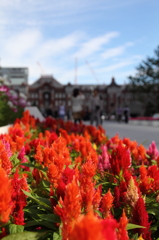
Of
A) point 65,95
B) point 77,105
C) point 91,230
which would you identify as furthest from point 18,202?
point 65,95

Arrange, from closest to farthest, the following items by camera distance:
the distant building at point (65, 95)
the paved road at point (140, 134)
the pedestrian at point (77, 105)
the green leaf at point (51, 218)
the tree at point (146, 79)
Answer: the green leaf at point (51, 218) → the paved road at point (140, 134) → the pedestrian at point (77, 105) → the tree at point (146, 79) → the distant building at point (65, 95)

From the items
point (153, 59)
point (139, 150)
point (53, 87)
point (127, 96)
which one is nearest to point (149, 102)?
point (153, 59)

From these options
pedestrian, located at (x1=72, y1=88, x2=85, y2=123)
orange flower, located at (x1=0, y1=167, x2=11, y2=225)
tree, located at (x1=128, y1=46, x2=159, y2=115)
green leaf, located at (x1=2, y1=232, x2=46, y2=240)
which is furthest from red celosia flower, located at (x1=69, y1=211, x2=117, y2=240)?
tree, located at (x1=128, y1=46, x2=159, y2=115)

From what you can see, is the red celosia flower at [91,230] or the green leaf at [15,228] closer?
the red celosia flower at [91,230]

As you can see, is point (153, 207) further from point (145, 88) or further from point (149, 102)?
point (149, 102)

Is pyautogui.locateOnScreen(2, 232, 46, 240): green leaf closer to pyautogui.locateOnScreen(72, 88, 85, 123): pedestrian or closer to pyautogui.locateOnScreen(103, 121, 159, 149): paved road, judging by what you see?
pyautogui.locateOnScreen(103, 121, 159, 149): paved road

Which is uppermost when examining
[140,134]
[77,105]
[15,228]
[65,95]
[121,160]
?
[65,95]

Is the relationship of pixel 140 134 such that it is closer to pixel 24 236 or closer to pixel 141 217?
pixel 141 217

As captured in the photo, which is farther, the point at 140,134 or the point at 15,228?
the point at 140,134

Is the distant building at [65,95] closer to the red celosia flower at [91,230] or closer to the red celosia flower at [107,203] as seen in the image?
the red celosia flower at [107,203]

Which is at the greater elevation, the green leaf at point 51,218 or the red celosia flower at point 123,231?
the red celosia flower at point 123,231

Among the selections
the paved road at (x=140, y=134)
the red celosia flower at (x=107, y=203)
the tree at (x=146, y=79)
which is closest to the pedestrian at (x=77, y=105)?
the paved road at (x=140, y=134)

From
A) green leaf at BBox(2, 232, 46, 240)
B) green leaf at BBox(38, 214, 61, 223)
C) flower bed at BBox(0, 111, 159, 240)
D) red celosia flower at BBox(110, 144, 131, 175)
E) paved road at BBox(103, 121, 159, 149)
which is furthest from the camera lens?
paved road at BBox(103, 121, 159, 149)

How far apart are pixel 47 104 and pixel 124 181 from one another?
93.8 metres
